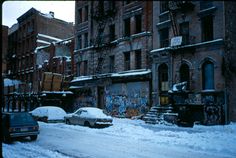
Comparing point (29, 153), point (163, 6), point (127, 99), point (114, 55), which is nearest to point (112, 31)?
point (114, 55)

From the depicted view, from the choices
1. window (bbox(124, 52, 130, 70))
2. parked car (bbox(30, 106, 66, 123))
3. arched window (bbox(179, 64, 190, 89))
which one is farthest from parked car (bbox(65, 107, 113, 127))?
window (bbox(124, 52, 130, 70))

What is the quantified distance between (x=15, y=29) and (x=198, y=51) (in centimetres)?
4340

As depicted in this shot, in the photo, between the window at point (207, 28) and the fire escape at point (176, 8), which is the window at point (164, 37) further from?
the window at point (207, 28)

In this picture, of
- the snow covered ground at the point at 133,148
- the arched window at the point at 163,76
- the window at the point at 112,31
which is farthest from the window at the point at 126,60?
the snow covered ground at the point at 133,148

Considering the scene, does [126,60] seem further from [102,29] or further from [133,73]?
[102,29]

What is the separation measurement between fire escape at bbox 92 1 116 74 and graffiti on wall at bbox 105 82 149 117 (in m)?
4.25

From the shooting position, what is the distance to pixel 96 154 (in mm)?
10711

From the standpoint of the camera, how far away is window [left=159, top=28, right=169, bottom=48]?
90.0 ft

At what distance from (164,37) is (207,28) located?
4.88 metres

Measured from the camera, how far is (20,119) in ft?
48.0

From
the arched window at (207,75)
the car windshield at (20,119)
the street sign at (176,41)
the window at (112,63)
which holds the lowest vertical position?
the car windshield at (20,119)

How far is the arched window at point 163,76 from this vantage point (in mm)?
27234

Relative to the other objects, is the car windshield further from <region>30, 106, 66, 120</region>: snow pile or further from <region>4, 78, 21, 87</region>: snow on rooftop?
<region>4, 78, 21, 87</region>: snow on rooftop

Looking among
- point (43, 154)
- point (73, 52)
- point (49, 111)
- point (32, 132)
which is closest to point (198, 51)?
point (49, 111)
